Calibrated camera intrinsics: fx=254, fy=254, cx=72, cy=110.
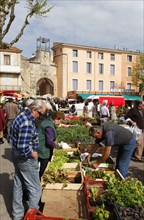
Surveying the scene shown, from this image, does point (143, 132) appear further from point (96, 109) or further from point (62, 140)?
point (96, 109)

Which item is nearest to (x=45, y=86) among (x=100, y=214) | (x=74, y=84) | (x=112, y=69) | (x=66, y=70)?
(x=74, y=84)

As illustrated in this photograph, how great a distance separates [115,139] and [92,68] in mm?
41768

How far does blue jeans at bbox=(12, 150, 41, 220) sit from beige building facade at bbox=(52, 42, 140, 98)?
39360 mm

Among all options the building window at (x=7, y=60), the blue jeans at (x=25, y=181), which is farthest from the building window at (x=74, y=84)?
the blue jeans at (x=25, y=181)

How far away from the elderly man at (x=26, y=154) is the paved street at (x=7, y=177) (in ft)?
1.75

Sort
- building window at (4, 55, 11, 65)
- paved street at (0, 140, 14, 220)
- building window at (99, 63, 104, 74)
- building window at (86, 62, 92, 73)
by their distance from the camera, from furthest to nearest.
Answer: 1. building window at (99, 63, 104, 74)
2. building window at (86, 62, 92, 73)
3. building window at (4, 55, 11, 65)
4. paved street at (0, 140, 14, 220)

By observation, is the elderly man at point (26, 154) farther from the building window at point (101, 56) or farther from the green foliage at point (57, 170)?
the building window at point (101, 56)

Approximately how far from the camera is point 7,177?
19.6 feet

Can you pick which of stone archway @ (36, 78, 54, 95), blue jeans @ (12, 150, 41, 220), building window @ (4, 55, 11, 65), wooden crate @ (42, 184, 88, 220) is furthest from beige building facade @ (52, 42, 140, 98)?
blue jeans @ (12, 150, 41, 220)

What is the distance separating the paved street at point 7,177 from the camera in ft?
14.3

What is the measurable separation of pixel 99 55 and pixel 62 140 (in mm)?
40095

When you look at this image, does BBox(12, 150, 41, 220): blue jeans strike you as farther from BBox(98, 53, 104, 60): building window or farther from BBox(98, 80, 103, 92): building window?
BBox(98, 53, 104, 60): building window

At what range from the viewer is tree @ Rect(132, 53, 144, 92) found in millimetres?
43088

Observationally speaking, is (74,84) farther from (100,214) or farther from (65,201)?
(100,214)
